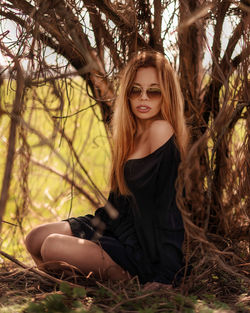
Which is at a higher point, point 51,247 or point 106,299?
point 51,247

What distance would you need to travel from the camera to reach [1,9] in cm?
206

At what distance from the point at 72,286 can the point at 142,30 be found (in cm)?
131

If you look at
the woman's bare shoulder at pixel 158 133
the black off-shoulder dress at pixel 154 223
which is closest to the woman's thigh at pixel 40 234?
the black off-shoulder dress at pixel 154 223

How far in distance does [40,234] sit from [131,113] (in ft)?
2.40

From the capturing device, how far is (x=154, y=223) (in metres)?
2.00

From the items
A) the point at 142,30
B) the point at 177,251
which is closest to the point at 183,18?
the point at 142,30

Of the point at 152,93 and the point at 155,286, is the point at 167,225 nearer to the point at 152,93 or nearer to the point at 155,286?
the point at 155,286

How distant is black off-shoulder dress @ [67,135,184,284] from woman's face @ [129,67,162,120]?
0.60 feet

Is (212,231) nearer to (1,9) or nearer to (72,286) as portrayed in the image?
(72,286)

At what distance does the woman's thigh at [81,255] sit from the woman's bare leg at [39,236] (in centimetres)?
14

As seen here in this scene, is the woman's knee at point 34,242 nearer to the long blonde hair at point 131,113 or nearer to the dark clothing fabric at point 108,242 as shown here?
the dark clothing fabric at point 108,242

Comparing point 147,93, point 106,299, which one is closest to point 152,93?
point 147,93

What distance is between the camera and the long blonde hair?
2.10 m

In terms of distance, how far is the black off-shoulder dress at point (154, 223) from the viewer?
6.47 feet
